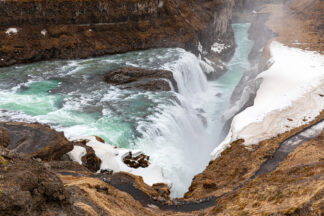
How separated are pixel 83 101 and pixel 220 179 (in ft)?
45.8

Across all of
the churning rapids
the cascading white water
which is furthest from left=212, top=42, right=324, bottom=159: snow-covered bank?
the churning rapids

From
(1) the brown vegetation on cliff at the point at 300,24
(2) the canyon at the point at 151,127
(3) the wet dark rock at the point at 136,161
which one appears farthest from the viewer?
(1) the brown vegetation on cliff at the point at 300,24

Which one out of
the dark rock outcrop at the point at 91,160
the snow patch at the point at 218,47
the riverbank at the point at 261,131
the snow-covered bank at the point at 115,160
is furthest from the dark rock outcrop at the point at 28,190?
the snow patch at the point at 218,47

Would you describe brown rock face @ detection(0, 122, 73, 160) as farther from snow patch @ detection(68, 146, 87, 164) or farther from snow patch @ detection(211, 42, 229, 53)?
snow patch @ detection(211, 42, 229, 53)

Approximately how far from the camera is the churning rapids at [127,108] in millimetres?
19453

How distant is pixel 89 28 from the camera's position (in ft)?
121

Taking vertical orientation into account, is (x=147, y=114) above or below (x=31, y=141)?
below

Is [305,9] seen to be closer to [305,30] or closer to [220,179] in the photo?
[305,30]

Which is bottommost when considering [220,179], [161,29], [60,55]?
[220,179]

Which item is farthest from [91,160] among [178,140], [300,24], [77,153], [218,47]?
[300,24]

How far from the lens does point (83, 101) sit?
2367cm

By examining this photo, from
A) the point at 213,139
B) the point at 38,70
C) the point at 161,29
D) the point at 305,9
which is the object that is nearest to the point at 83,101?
the point at 38,70

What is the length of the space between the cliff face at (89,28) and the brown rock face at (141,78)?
8667 millimetres

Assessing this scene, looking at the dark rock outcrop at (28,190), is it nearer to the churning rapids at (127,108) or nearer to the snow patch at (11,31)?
the churning rapids at (127,108)
